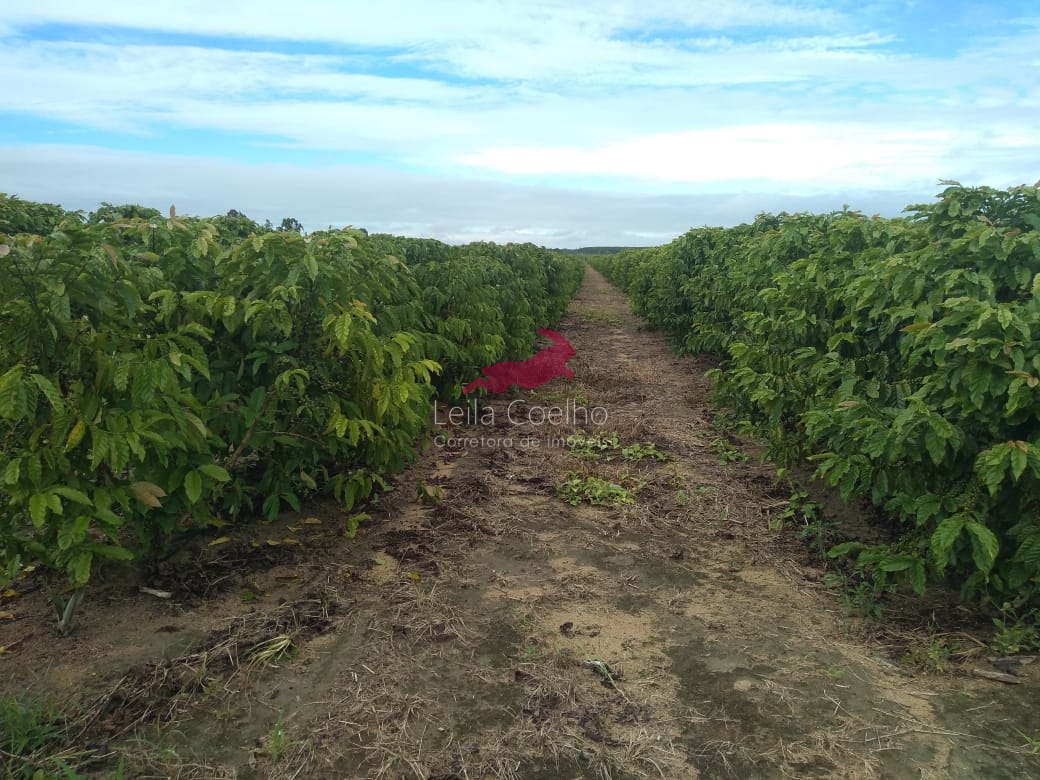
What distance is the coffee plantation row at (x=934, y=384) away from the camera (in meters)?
2.65

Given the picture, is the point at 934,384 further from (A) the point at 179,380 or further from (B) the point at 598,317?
(B) the point at 598,317

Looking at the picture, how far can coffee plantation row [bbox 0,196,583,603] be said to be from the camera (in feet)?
8.07

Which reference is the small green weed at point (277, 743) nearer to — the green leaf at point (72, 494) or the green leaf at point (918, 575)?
the green leaf at point (72, 494)

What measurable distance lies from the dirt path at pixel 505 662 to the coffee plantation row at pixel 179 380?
1.15ft

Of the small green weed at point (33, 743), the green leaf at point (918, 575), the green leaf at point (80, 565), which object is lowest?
the small green weed at point (33, 743)

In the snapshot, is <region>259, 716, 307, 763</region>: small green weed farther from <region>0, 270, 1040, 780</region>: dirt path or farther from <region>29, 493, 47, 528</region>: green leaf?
<region>29, 493, 47, 528</region>: green leaf

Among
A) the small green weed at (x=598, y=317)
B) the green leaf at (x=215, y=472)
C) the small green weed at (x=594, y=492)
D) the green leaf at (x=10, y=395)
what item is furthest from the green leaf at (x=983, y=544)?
the small green weed at (x=598, y=317)

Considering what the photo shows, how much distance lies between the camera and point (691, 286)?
32.7 feet

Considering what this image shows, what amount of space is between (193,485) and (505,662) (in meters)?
1.52

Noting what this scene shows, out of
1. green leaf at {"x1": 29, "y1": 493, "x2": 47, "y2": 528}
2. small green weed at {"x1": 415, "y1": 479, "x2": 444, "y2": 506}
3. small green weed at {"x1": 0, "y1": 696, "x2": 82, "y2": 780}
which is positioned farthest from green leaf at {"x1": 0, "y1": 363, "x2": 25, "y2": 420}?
small green weed at {"x1": 415, "y1": 479, "x2": 444, "y2": 506}

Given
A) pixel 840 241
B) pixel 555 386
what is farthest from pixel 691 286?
pixel 840 241

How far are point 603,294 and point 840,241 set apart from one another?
23.5 metres

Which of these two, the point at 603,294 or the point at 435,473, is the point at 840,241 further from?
the point at 603,294

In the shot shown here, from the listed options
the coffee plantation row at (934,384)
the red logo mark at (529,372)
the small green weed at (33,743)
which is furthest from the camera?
the red logo mark at (529,372)
